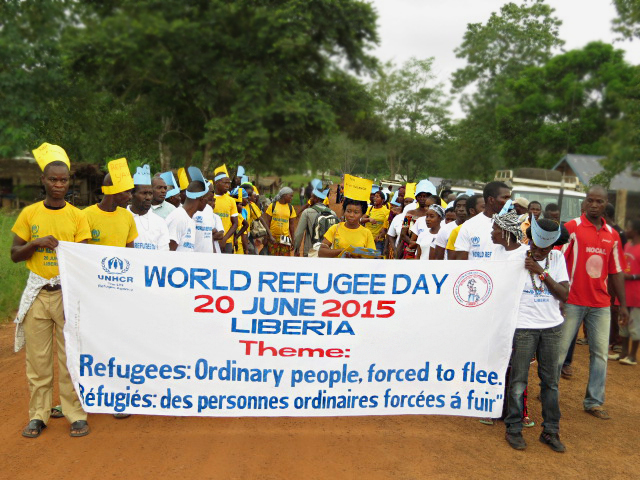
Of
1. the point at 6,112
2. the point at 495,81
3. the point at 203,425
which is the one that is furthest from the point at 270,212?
the point at 495,81

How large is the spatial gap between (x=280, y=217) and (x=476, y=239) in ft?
18.4

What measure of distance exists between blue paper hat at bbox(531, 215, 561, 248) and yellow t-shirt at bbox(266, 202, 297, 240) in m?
6.38

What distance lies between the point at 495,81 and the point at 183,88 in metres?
28.3

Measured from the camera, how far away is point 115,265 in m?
4.40

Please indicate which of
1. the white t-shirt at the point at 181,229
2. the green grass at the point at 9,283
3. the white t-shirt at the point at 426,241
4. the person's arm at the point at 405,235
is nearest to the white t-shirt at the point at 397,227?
the person's arm at the point at 405,235

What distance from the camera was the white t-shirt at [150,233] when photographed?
5195 millimetres

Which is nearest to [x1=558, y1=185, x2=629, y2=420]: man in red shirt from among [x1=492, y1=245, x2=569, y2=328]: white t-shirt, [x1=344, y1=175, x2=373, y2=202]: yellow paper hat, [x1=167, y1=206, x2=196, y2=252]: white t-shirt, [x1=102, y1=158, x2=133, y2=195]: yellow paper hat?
[x1=492, y1=245, x2=569, y2=328]: white t-shirt

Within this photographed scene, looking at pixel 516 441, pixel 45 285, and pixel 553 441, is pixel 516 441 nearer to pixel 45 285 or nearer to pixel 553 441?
pixel 553 441

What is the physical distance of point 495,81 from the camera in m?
47.2

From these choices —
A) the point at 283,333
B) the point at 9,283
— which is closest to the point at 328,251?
the point at 283,333

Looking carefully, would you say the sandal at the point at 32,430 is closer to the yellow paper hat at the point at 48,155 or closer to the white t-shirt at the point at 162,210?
the yellow paper hat at the point at 48,155

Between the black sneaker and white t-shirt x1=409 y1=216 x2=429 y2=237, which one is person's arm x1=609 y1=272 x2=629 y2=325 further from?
white t-shirt x1=409 y1=216 x2=429 y2=237

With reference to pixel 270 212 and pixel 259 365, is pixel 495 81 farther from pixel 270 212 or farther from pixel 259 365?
pixel 259 365

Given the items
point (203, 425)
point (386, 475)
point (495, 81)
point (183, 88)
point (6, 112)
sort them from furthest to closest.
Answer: point (495, 81) → point (183, 88) → point (6, 112) → point (203, 425) → point (386, 475)
